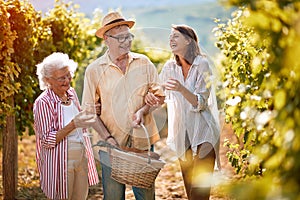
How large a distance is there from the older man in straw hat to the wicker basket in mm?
211

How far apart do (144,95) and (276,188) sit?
2.91 m

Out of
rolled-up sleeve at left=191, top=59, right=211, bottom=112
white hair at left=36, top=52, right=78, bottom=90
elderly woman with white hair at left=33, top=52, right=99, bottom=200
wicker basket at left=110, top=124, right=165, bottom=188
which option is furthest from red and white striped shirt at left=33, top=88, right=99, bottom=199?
rolled-up sleeve at left=191, top=59, right=211, bottom=112

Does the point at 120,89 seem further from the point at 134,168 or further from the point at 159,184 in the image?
the point at 159,184

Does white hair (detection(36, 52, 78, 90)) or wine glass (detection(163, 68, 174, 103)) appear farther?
wine glass (detection(163, 68, 174, 103))

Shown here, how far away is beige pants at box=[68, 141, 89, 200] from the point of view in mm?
4852

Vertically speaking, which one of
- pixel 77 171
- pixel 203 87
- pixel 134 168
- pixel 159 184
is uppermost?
pixel 203 87

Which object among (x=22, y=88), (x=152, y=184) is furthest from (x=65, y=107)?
(x=22, y=88)

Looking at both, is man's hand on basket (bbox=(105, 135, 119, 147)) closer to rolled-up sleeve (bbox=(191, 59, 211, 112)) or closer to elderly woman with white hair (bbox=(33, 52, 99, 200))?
elderly woman with white hair (bbox=(33, 52, 99, 200))

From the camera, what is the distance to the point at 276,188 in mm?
1889

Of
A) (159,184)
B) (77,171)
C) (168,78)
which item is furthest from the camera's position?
(159,184)

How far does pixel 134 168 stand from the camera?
4.45 meters

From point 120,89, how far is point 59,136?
0.56 metres

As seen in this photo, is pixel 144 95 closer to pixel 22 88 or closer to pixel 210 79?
pixel 210 79

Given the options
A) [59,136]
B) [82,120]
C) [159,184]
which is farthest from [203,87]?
[159,184]
